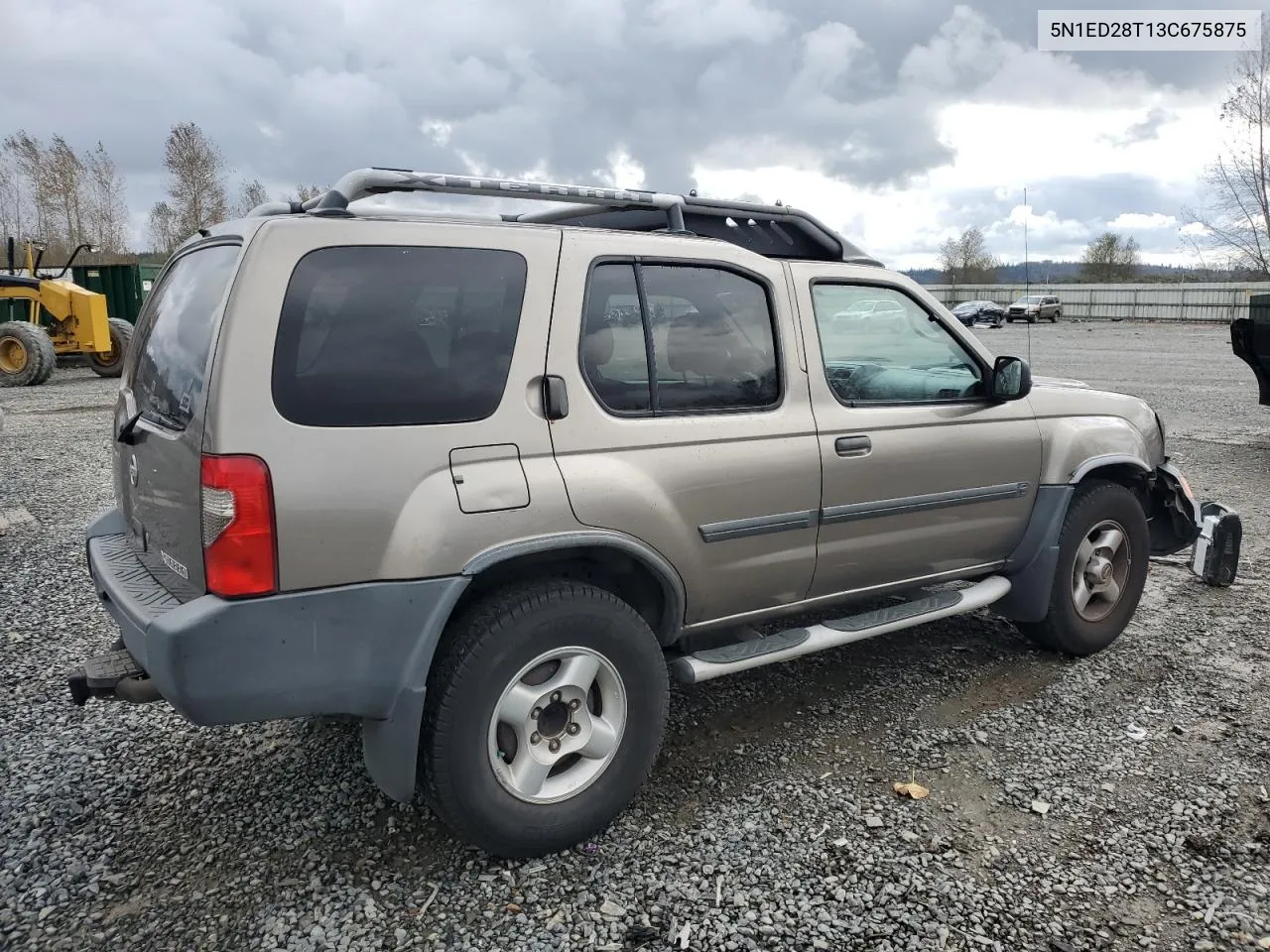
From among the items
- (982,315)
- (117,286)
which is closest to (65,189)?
(117,286)

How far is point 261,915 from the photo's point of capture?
265cm

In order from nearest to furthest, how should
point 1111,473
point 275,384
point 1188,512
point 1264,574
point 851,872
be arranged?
1. point 275,384
2. point 851,872
3. point 1111,473
4. point 1188,512
5. point 1264,574

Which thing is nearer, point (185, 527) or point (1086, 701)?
point (185, 527)

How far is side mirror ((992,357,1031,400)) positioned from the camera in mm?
3893

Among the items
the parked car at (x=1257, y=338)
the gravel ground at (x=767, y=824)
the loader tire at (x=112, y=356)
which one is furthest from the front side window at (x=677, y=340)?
the loader tire at (x=112, y=356)

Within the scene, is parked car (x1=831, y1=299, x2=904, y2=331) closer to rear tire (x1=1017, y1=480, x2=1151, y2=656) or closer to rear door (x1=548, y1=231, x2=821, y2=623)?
rear door (x1=548, y1=231, x2=821, y2=623)

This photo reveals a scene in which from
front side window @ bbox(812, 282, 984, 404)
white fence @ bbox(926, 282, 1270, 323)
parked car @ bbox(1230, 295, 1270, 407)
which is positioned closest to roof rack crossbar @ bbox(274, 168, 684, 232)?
front side window @ bbox(812, 282, 984, 404)

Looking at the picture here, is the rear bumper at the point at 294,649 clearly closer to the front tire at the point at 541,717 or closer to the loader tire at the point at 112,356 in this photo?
the front tire at the point at 541,717

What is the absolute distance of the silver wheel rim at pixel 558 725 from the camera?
281cm

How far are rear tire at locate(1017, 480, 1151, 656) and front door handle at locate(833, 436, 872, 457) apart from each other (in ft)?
4.31

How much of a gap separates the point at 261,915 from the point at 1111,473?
3.99m

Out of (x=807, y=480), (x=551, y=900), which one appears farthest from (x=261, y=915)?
(x=807, y=480)

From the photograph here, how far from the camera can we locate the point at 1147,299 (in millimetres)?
45281

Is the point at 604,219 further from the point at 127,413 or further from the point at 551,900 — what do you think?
the point at 551,900
